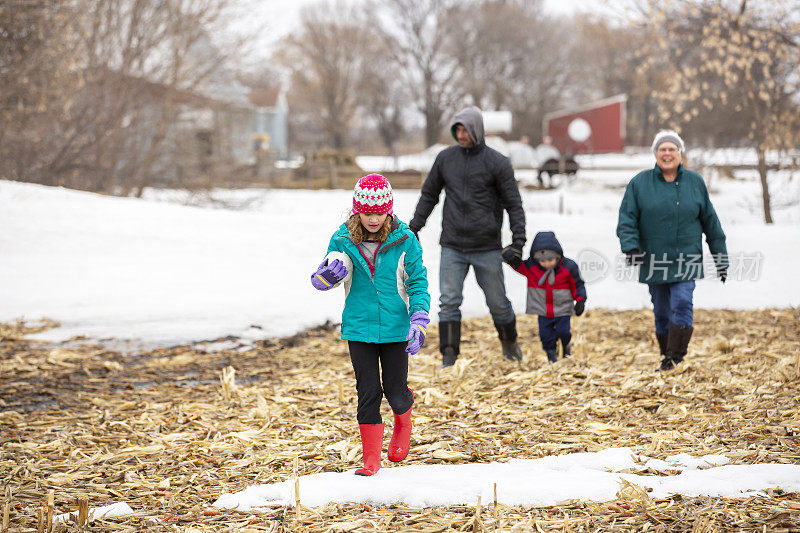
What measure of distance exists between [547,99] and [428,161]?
23.3m

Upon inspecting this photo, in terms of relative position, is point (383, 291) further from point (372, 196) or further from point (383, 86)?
point (383, 86)

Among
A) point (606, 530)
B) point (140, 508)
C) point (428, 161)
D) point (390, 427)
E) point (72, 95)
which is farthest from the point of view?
point (428, 161)

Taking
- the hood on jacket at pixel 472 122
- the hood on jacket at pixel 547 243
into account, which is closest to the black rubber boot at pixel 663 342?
the hood on jacket at pixel 547 243

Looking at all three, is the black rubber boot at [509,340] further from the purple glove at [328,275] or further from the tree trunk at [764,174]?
the tree trunk at [764,174]

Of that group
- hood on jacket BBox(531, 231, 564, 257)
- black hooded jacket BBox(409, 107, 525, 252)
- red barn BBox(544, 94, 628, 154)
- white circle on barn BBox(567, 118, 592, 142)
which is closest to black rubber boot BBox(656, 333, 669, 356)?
hood on jacket BBox(531, 231, 564, 257)

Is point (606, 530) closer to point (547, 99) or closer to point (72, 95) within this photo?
point (72, 95)

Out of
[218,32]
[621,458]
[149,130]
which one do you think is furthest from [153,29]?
[621,458]

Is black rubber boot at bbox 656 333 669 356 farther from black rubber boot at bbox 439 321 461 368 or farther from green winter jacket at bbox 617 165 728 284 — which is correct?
black rubber boot at bbox 439 321 461 368

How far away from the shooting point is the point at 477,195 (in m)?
6.31

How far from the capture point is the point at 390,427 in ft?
16.0

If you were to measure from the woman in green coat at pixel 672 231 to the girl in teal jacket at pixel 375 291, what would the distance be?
8.25ft

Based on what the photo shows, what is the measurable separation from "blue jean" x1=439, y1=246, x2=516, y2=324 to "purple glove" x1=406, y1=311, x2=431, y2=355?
99.0 inches

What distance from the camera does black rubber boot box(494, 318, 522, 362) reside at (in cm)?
655

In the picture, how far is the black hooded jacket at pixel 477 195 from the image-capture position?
20.6 ft
